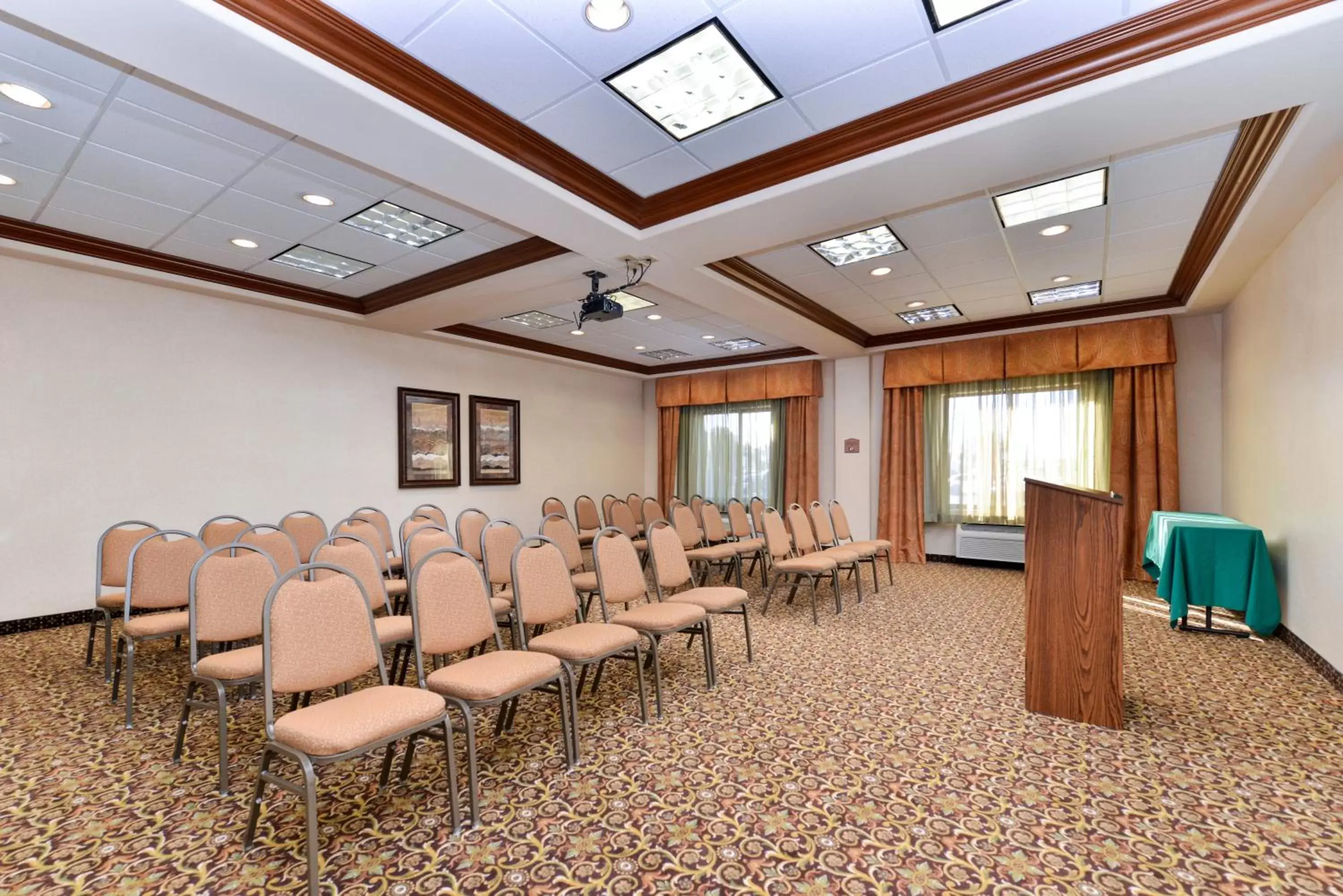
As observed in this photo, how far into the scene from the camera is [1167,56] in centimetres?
254

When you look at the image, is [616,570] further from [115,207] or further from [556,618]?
[115,207]

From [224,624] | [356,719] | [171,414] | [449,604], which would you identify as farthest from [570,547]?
[171,414]

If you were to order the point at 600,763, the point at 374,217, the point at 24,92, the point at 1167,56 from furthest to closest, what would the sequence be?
the point at 374,217
the point at 24,92
the point at 600,763
the point at 1167,56

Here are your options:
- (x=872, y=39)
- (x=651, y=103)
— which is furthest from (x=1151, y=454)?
(x=651, y=103)

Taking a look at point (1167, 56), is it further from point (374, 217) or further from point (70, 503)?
point (70, 503)

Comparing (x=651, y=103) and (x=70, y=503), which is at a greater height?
(x=651, y=103)

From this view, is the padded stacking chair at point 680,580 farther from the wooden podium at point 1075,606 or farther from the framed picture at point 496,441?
the framed picture at point 496,441

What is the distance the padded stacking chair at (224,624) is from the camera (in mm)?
2588

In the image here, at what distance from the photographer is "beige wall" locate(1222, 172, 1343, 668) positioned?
11.7ft

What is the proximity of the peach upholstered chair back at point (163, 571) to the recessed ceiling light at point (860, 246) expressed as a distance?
472cm

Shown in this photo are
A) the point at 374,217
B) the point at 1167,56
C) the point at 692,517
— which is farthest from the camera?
the point at 692,517

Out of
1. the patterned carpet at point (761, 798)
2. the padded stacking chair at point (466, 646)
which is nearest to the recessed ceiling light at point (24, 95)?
the padded stacking chair at point (466, 646)

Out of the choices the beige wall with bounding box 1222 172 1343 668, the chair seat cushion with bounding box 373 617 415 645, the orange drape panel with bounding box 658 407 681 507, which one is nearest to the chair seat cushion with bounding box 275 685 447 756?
Result: the chair seat cushion with bounding box 373 617 415 645

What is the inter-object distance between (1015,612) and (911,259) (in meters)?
3.20
